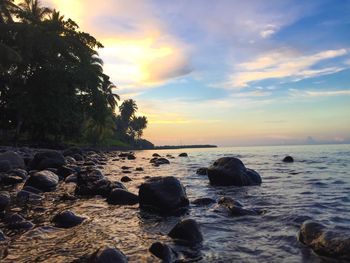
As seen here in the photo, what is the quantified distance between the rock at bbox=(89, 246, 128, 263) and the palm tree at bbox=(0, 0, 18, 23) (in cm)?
3055

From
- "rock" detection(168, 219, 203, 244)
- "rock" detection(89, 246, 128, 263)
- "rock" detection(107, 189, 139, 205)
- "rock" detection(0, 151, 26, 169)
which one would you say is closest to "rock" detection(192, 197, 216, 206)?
"rock" detection(107, 189, 139, 205)

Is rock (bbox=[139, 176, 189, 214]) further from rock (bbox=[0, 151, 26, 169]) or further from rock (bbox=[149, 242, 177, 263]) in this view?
rock (bbox=[0, 151, 26, 169])

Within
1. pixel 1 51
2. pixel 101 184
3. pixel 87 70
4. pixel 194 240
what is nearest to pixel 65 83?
Answer: pixel 87 70

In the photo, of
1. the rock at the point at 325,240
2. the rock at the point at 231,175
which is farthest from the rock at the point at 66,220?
the rock at the point at 231,175

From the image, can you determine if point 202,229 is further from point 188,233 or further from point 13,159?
point 13,159

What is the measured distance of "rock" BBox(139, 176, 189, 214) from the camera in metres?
7.39

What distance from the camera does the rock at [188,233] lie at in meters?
5.06

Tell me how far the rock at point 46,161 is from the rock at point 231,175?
666cm

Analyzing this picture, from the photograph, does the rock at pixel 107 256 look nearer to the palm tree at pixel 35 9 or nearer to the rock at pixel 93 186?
the rock at pixel 93 186

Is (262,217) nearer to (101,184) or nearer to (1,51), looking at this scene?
(101,184)

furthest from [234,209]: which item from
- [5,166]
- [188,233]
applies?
[5,166]

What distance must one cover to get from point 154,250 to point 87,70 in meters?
32.2

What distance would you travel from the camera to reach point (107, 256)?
13.2 feet

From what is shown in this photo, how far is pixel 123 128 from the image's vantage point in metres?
97.2
